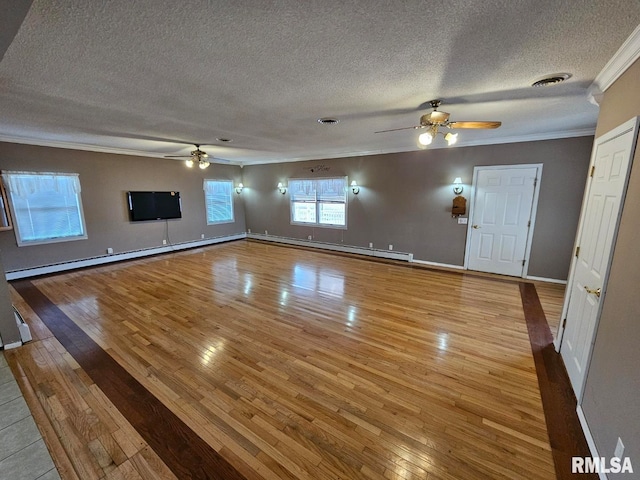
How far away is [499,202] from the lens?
4871 millimetres

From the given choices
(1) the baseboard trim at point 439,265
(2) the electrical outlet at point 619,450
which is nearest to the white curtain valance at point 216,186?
(1) the baseboard trim at point 439,265

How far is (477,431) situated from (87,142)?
7.17 m

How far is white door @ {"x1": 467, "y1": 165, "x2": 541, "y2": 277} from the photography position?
4.64 meters

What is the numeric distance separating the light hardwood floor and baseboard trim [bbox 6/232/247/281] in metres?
1.03

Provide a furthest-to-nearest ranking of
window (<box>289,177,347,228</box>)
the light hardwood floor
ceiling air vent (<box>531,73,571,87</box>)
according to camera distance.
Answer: window (<box>289,177,347,228</box>)
ceiling air vent (<box>531,73,571,87</box>)
the light hardwood floor

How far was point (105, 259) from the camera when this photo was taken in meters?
5.90

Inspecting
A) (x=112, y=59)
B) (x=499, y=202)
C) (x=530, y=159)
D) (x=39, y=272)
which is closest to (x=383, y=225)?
(x=499, y=202)

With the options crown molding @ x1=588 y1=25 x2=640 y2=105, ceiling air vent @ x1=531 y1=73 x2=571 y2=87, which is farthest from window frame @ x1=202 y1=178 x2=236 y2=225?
crown molding @ x1=588 y1=25 x2=640 y2=105

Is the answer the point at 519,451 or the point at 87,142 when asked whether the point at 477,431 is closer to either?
the point at 519,451

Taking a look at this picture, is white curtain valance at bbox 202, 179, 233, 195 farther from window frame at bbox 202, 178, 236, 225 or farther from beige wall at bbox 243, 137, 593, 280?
beige wall at bbox 243, 137, 593, 280

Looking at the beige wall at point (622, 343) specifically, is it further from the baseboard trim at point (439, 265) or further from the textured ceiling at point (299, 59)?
the baseboard trim at point (439, 265)

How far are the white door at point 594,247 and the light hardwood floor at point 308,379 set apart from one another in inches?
16.9

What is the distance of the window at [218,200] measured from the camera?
7812mm

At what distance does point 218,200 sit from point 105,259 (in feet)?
10.7
